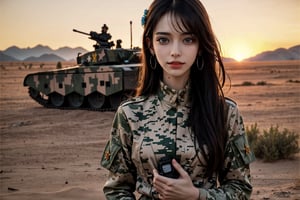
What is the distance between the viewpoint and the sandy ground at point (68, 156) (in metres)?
5.48

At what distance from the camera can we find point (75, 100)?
1508cm

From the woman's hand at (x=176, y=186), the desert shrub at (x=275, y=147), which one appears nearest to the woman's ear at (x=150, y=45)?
the woman's hand at (x=176, y=186)

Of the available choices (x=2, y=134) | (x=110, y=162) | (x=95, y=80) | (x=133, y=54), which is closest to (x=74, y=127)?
(x=2, y=134)

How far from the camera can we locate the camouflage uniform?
190 cm

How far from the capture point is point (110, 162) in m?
2.00

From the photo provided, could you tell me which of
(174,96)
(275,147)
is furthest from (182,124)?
(275,147)

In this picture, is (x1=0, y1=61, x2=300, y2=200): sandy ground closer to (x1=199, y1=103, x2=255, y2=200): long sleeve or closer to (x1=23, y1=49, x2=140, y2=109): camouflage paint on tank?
(x1=23, y1=49, x2=140, y2=109): camouflage paint on tank

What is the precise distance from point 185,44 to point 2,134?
28.8 feet

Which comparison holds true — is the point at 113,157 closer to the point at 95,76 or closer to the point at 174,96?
the point at 174,96

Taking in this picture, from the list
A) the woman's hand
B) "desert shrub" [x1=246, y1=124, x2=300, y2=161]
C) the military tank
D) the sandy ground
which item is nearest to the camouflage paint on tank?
the military tank

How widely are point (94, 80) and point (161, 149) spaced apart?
12211 mm

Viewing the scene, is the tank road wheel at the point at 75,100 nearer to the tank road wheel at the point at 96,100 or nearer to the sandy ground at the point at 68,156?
the tank road wheel at the point at 96,100

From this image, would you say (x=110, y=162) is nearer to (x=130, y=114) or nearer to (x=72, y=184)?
(x=130, y=114)

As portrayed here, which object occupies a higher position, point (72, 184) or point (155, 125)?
point (155, 125)
